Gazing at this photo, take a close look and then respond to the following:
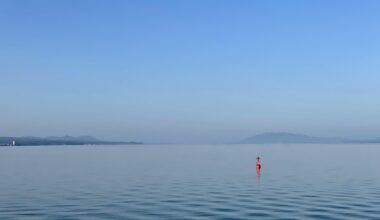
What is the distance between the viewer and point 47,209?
46094 millimetres

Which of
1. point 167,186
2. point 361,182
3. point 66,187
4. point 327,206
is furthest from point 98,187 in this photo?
point 361,182

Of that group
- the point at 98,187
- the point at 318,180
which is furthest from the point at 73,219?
the point at 318,180

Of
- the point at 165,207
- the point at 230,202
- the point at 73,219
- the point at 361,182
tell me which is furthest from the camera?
the point at 361,182

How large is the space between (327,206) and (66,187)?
39221mm

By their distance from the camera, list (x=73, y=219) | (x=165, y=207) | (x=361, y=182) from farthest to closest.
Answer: (x=361, y=182)
(x=165, y=207)
(x=73, y=219)

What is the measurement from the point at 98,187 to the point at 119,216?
84.3 feet

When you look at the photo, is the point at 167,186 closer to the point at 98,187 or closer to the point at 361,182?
the point at 98,187

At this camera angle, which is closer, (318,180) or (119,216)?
(119,216)

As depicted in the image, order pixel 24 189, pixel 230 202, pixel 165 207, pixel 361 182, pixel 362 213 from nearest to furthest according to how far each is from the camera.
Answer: pixel 362 213 < pixel 165 207 < pixel 230 202 < pixel 24 189 < pixel 361 182

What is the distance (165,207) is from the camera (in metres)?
47.6

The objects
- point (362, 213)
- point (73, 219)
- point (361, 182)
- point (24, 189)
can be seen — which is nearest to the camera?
point (73, 219)

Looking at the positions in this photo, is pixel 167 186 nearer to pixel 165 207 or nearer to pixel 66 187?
pixel 66 187

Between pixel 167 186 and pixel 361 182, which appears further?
pixel 361 182

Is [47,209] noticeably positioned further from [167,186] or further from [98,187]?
[167,186]
